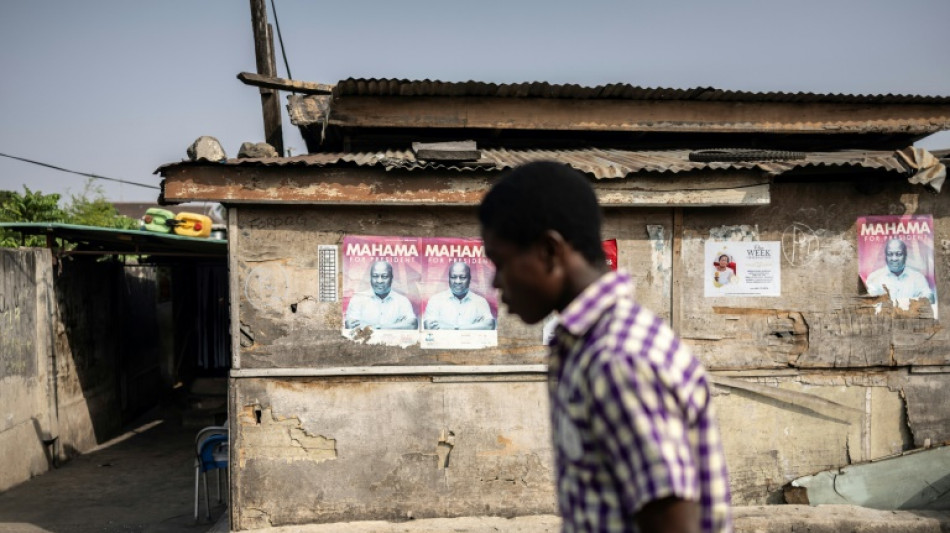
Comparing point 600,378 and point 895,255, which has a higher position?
point 895,255

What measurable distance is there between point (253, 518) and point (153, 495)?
303 cm

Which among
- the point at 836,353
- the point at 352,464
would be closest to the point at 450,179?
the point at 352,464

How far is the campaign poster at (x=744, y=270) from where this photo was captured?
6273mm

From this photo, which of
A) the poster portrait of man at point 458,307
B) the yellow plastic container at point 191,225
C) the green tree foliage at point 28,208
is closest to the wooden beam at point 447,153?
the poster portrait of man at point 458,307

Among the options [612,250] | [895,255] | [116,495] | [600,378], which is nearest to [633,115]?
[612,250]

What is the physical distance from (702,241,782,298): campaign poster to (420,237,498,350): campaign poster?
1.95m

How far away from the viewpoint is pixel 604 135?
7598 millimetres

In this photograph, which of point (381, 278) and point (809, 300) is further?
point (809, 300)

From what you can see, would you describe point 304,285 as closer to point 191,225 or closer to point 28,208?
point 191,225

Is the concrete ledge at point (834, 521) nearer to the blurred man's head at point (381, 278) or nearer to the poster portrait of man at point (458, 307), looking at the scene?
the poster portrait of man at point (458, 307)

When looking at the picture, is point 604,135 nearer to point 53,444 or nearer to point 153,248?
point 153,248

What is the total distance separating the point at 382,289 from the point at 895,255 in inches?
181

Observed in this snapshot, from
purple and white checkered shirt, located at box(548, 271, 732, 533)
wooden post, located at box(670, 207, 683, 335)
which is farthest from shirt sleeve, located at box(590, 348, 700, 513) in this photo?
wooden post, located at box(670, 207, 683, 335)

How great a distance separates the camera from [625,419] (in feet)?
4.46
